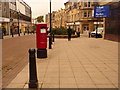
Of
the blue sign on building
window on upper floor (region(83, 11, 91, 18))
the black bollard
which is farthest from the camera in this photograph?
window on upper floor (region(83, 11, 91, 18))

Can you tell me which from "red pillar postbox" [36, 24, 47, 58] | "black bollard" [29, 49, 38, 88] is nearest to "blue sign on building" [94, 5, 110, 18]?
"red pillar postbox" [36, 24, 47, 58]

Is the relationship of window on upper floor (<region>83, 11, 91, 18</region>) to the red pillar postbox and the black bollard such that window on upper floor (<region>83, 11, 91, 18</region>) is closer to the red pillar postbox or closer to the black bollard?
the red pillar postbox

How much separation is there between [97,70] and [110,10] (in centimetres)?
1687

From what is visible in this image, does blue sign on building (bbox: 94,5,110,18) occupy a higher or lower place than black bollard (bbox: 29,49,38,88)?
higher

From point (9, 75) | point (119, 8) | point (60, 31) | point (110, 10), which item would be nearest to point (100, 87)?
point (9, 75)

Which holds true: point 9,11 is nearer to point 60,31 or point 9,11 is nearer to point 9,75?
point 60,31

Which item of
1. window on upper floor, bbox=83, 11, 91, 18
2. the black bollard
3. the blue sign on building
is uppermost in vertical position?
window on upper floor, bbox=83, 11, 91, 18

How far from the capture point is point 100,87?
4.50 metres

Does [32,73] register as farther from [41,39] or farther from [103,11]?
[103,11]

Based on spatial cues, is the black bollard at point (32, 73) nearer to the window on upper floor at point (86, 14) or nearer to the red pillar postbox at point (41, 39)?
the red pillar postbox at point (41, 39)

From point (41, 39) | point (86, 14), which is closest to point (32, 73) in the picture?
point (41, 39)

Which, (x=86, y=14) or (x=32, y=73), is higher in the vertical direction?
(x=86, y=14)

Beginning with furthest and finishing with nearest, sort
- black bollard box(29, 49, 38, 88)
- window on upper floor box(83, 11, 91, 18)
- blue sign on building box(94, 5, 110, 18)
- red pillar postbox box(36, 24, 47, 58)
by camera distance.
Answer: window on upper floor box(83, 11, 91, 18) → blue sign on building box(94, 5, 110, 18) → red pillar postbox box(36, 24, 47, 58) → black bollard box(29, 49, 38, 88)

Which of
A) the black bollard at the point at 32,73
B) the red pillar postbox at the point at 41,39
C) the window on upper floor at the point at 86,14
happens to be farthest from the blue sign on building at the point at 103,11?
the window on upper floor at the point at 86,14
